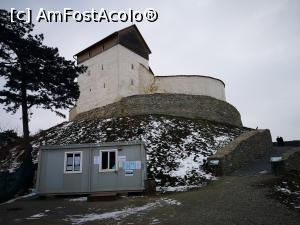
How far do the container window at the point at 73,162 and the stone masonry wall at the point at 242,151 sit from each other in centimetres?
698

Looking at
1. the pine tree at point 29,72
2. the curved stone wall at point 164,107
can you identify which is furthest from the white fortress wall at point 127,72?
the pine tree at point 29,72

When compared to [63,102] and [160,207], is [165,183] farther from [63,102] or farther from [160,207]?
[63,102]

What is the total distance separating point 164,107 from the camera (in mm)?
26672

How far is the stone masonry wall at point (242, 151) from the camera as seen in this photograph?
1639 cm

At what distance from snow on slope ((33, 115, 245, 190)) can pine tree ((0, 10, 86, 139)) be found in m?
4.28

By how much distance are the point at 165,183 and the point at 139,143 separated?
2597mm

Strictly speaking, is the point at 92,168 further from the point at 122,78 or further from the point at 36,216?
the point at 122,78

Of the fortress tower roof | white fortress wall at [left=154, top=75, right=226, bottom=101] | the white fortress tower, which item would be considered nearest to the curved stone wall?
the white fortress tower

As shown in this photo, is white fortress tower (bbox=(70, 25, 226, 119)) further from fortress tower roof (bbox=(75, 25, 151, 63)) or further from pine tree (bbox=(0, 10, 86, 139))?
pine tree (bbox=(0, 10, 86, 139))

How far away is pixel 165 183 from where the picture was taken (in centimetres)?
1519

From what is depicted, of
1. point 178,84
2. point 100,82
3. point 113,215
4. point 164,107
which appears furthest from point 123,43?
point 113,215

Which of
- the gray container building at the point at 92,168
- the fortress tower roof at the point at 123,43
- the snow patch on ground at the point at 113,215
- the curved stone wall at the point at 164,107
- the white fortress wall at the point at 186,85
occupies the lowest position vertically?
the snow patch on ground at the point at 113,215

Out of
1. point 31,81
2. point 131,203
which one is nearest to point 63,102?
point 31,81

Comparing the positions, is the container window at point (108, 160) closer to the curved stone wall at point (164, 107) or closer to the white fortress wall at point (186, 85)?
the curved stone wall at point (164, 107)
